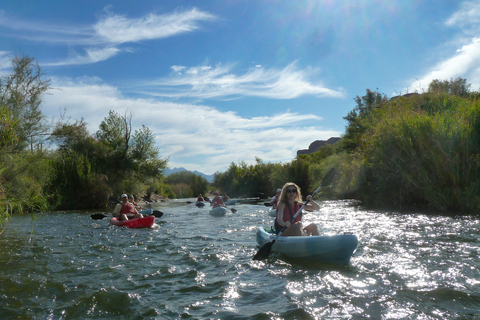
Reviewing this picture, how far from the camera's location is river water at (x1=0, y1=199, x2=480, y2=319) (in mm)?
3525

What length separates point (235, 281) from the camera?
Result: 183 inches

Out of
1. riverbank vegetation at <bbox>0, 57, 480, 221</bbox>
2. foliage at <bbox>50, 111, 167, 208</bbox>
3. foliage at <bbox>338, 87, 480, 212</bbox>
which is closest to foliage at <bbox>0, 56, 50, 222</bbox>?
riverbank vegetation at <bbox>0, 57, 480, 221</bbox>

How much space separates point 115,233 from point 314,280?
6.98 metres

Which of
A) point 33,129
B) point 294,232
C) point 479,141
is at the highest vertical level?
point 33,129

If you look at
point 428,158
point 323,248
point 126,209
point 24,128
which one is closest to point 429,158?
point 428,158

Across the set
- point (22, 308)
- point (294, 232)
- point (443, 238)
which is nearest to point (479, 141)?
point (443, 238)

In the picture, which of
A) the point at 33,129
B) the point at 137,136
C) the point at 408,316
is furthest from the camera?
the point at 137,136

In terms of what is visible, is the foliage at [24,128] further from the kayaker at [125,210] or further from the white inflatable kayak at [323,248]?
the white inflatable kayak at [323,248]

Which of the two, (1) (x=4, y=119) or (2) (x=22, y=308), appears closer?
(2) (x=22, y=308)

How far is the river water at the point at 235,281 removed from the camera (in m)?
3.53

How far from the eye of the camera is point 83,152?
25781 millimetres

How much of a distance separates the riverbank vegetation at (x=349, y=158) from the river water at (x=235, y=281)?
52.8 inches

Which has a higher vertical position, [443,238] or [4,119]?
[4,119]

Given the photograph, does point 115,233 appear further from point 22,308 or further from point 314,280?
point 314,280
